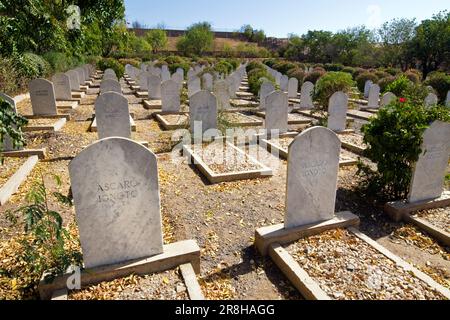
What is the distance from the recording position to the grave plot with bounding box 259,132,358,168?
23.3 ft

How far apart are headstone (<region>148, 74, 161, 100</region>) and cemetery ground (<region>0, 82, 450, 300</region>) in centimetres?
839

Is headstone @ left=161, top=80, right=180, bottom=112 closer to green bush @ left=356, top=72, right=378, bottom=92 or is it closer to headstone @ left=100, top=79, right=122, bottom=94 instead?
headstone @ left=100, top=79, right=122, bottom=94

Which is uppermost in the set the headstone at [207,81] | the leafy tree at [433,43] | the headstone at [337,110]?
the leafy tree at [433,43]

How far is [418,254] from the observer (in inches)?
161

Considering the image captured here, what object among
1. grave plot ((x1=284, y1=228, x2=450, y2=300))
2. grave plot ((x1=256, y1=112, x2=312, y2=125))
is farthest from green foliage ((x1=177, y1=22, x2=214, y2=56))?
grave plot ((x1=284, y1=228, x2=450, y2=300))

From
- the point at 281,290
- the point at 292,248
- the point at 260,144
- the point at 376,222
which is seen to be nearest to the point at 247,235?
the point at 292,248

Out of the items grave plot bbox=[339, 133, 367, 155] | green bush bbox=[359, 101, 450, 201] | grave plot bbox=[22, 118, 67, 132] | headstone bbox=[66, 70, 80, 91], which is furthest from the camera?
headstone bbox=[66, 70, 80, 91]

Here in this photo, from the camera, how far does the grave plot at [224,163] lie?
6.20 m

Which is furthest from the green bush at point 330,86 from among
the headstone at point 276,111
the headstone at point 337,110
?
the headstone at point 276,111

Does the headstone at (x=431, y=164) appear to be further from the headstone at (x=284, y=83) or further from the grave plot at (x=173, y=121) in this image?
the headstone at (x=284, y=83)

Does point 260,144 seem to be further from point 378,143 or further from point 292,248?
point 292,248

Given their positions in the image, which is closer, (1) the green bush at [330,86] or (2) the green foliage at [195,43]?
(1) the green bush at [330,86]

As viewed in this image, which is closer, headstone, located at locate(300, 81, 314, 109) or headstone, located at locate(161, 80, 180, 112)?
headstone, located at locate(161, 80, 180, 112)

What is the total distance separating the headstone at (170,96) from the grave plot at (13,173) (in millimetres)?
5909
